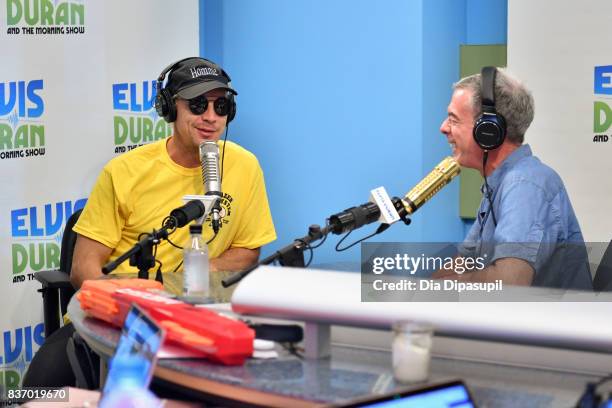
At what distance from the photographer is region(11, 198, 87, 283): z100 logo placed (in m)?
4.11

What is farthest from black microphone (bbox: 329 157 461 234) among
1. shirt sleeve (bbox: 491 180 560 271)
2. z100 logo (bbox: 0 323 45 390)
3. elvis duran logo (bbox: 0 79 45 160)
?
z100 logo (bbox: 0 323 45 390)

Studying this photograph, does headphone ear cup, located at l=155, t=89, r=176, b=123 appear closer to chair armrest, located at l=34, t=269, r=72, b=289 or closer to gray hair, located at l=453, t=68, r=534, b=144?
chair armrest, located at l=34, t=269, r=72, b=289

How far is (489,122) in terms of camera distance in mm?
3090

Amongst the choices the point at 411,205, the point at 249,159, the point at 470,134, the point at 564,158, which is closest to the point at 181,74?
the point at 249,159

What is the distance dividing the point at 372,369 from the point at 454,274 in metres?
1.27

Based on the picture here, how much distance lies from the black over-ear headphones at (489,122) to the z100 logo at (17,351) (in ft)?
7.24

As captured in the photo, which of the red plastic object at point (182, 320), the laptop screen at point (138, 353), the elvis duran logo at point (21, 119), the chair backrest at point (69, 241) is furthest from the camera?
the elvis duran logo at point (21, 119)

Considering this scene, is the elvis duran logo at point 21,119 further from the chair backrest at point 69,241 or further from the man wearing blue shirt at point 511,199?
the man wearing blue shirt at point 511,199

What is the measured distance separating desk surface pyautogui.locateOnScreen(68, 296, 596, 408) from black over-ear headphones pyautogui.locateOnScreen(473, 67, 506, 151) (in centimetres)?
124

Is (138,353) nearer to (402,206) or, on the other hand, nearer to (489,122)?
(402,206)

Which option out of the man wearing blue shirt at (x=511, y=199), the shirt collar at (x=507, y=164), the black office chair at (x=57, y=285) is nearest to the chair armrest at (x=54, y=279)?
the black office chair at (x=57, y=285)

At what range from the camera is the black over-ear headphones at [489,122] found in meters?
3.08

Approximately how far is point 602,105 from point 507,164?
129cm

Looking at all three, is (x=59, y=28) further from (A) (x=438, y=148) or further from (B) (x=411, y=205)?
(B) (x=411, y=205)
